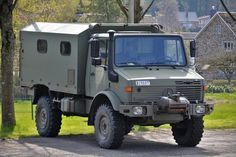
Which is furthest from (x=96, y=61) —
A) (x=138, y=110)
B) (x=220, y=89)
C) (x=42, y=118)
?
(x=220, y=89)

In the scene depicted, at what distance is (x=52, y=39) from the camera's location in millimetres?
20359

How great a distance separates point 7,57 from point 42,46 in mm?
1383

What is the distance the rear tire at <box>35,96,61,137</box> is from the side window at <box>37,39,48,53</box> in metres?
1.20

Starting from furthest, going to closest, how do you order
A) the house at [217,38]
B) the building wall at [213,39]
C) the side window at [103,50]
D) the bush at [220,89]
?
the building wall at [213,39]
the house at [217,38]
the bush at [220,89]
the side window at [103,50]

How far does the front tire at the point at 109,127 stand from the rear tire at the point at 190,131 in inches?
62.6

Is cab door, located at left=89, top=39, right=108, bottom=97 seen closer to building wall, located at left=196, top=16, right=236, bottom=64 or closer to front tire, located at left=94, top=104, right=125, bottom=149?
front tire, located at left=94, top=104, right=125, bottom=149

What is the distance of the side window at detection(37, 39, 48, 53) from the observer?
68.2ft

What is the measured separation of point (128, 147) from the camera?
18.2m

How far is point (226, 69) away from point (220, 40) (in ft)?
42.9

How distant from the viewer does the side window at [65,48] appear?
64.6 ft

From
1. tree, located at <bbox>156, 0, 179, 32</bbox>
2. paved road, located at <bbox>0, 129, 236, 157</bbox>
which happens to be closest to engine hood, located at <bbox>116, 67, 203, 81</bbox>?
paved road, located at <bbox>0, 129, 236, 157</bbox>

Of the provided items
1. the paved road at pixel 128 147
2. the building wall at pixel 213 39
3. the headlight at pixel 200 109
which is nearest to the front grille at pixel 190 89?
the headlight at pixel 200 109

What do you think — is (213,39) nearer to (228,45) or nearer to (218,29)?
(218,29)

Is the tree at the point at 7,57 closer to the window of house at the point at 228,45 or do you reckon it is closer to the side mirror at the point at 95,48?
the side mirror at the point at 95,48
